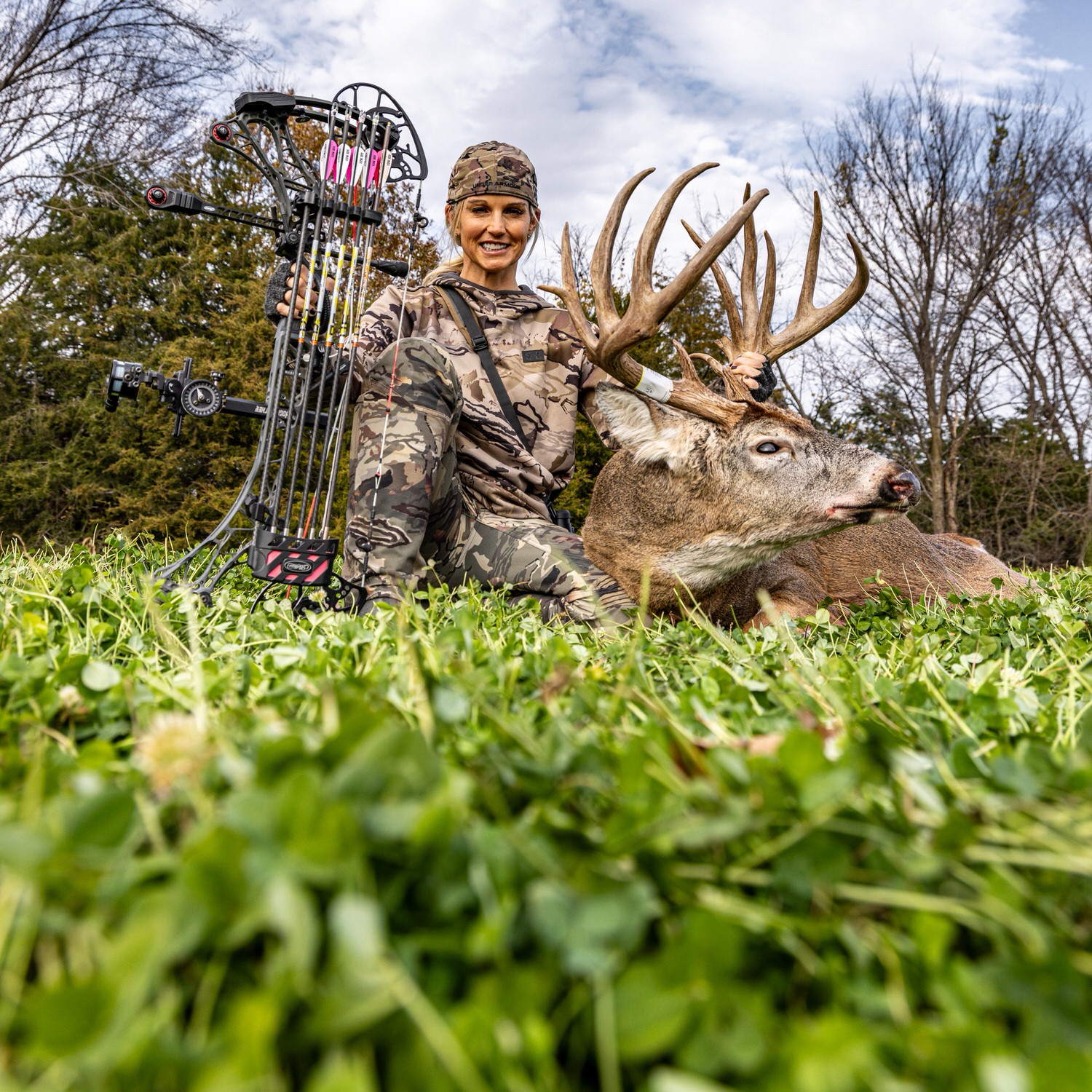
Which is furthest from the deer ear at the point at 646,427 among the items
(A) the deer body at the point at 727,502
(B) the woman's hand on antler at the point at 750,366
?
(B) the woman's hand on antler at the point at 750,366

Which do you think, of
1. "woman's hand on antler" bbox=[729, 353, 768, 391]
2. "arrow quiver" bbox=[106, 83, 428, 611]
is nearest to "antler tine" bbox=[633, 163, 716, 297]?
"woman's hand on antler" bbox=[729, 353, 768, 391]

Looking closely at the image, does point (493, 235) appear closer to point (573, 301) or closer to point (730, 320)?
point (573, 301)

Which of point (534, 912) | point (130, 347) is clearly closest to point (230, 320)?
point (130, 347)

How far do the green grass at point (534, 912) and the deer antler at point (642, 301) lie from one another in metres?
3.38

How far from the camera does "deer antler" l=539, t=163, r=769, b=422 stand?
4055 millimetres

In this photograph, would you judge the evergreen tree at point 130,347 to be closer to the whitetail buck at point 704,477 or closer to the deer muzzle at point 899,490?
the whitetail buck at point 704,477

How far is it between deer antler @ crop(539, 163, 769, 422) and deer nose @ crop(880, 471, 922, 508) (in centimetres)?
80

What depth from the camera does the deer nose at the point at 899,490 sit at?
398 centimetres

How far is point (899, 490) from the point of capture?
3.99 meters

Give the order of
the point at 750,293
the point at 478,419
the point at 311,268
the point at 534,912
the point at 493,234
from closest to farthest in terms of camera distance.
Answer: the point at 534,912, the point at 311,268, the point at 478,419, the point at 493,234, the point at 750,293

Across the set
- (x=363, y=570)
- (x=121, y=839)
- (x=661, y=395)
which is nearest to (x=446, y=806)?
(x=121, y=839)

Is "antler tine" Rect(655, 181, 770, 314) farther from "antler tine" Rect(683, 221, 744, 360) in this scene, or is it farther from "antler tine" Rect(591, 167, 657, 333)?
"antler tine" Rect(683, 221, 744, 360)

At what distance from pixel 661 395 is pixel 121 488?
10.7m

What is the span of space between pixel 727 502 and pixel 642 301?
3.55ft
